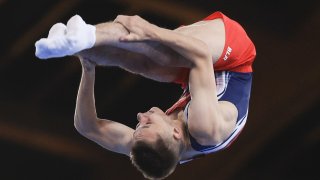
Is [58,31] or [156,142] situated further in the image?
[156,142]

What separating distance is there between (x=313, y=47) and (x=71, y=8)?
57.0 inches

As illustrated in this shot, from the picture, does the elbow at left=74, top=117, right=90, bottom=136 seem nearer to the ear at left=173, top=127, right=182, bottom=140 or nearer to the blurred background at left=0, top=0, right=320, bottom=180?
the ear at left=173, top=127, right=182, bottom=140

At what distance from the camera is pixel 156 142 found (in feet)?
7.08

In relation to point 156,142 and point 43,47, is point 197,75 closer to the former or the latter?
point 156,142

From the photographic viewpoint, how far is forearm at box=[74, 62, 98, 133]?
2279mm

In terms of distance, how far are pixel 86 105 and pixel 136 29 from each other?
1.58ft

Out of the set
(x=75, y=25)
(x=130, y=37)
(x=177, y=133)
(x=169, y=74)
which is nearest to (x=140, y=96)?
(x=169, y=74)

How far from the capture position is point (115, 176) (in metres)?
3.73

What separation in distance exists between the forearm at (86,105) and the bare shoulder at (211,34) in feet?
1.20

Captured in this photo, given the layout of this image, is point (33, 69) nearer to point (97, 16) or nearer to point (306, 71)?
point (97, 16)

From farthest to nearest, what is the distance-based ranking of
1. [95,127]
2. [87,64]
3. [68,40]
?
[95,127] → [87,64] → [68,40]

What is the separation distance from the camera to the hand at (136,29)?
197cm

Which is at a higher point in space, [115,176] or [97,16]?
[97,16]

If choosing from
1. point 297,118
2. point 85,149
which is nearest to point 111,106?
point 85,149
